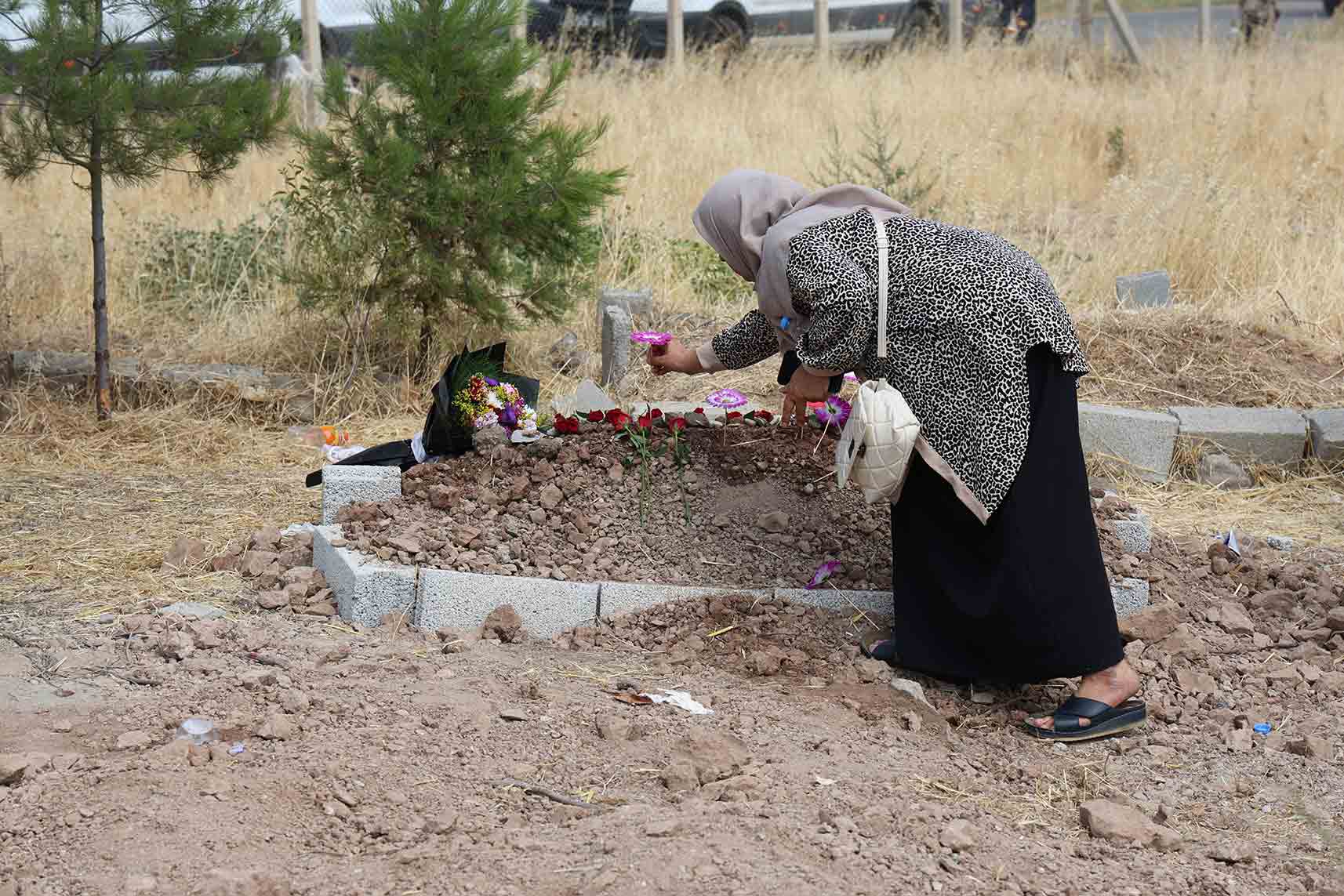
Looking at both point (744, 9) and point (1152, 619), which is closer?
point (1152, 619)

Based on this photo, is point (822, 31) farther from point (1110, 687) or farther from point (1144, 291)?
point (1110, 687)

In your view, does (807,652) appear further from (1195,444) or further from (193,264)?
(193,264)

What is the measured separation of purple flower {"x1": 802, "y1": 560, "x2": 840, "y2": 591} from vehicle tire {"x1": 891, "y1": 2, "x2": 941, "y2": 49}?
11.1 meters

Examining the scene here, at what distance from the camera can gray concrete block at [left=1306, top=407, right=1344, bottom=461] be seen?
19.3ft

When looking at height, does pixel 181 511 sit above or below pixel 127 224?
below

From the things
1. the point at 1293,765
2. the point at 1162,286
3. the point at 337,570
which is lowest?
the point at 1293,765

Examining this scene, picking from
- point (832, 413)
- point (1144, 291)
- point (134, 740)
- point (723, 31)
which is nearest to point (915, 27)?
point (723, 31)

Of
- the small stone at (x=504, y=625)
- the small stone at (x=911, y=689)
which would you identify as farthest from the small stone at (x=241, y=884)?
the small stone at (x=911, y=689)

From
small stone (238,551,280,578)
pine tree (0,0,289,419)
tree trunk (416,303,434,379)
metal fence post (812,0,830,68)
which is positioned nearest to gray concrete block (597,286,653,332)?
tree trunk (416,303,434,379)

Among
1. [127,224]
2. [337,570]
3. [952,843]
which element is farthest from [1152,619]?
[127,224]

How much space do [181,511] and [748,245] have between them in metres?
2.68

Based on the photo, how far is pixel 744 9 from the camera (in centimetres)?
1474

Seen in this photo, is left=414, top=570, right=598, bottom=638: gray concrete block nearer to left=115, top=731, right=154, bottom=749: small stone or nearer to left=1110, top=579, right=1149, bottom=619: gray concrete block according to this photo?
left=115, top=731, right=154, bottom=749: small stone

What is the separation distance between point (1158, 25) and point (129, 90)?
854 inches
